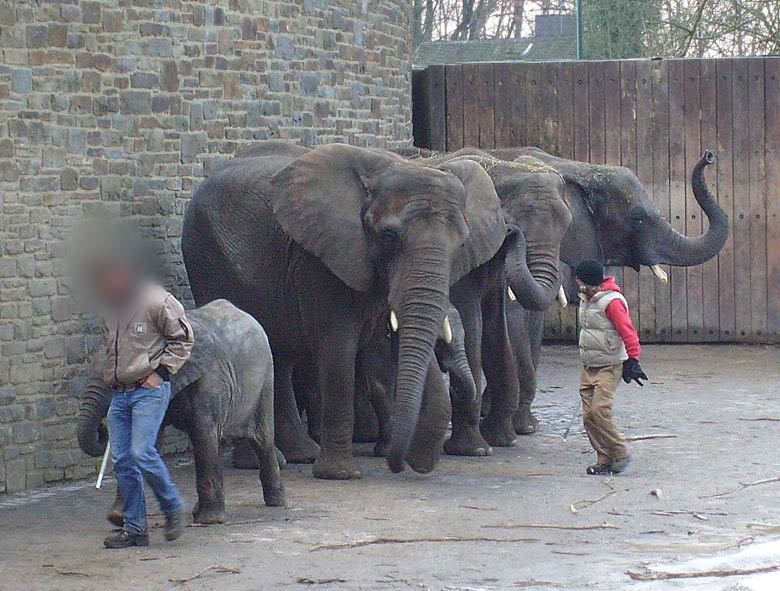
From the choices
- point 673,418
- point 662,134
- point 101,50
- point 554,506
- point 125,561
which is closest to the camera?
point 125,561

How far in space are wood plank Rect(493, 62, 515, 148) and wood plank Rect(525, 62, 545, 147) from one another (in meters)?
0.19

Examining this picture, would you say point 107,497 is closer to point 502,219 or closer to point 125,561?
point 125,561

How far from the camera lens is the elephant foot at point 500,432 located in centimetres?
1276

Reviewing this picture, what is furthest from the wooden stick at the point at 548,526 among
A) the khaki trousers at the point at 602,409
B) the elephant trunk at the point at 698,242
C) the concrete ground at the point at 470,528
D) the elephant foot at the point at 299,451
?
the elephant trunk at the point at 698,242

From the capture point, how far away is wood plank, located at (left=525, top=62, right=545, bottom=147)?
61.3ft

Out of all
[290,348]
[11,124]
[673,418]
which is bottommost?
[673,418]

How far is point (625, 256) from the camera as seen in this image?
14492 mm

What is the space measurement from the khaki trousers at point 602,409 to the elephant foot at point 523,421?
6.60 feet

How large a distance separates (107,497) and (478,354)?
10.0ft

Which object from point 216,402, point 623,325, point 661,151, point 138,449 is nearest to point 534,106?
point 661,151

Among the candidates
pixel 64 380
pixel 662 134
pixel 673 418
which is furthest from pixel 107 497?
pixel 662 134

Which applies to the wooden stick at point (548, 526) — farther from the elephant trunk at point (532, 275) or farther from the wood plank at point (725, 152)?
the wood plank at point (725, 152)

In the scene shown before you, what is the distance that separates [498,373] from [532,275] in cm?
83

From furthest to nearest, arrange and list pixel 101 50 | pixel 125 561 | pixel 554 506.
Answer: pixel 101 50, pixel 554 506, pixel 125 561
